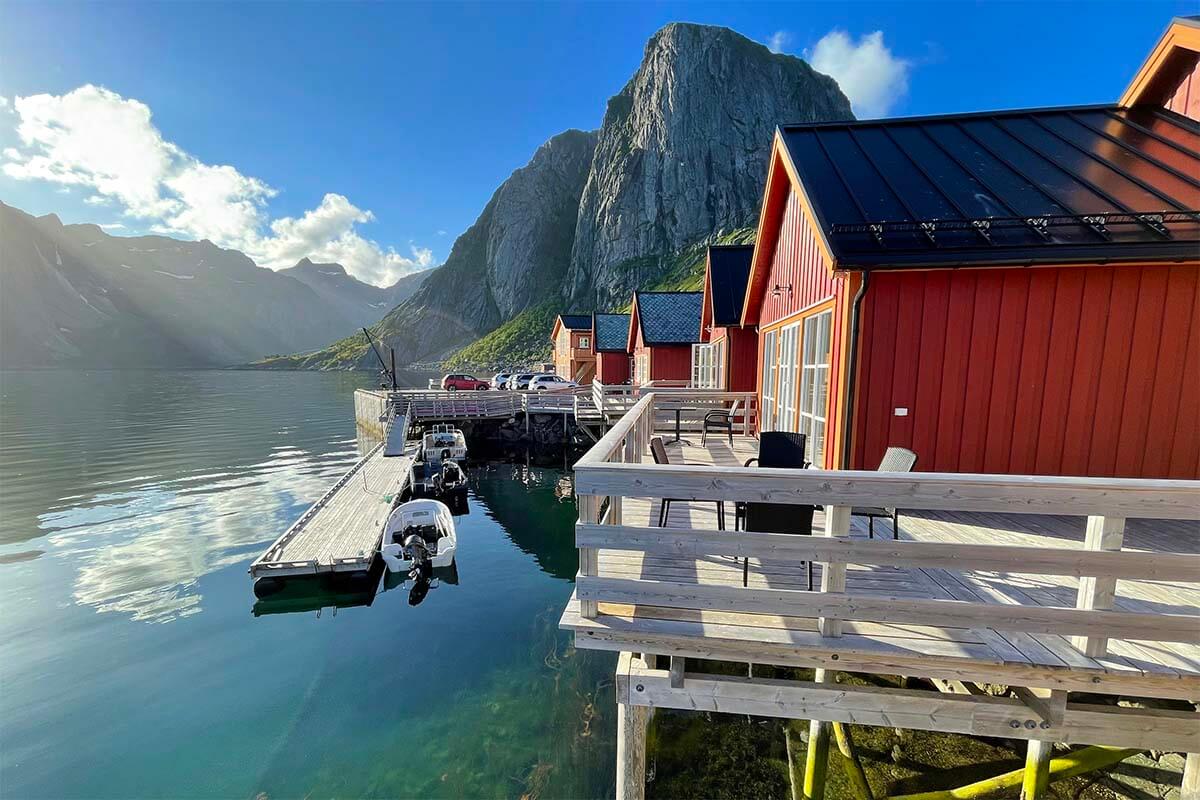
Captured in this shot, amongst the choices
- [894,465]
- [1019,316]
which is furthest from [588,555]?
[1019,316]

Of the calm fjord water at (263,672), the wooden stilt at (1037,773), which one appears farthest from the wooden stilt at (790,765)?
the calm fjord water at (263,672)

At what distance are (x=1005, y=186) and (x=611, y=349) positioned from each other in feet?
86.5

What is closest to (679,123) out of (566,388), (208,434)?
(566,388)

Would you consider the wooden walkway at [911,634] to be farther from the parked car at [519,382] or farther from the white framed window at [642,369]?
the parked car at [519,382]

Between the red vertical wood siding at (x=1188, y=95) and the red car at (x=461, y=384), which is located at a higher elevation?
the red vertical wood siding at (x=1188, y=95)

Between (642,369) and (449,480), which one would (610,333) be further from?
(449,480)

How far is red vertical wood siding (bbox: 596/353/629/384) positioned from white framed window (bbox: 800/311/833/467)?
2454cm

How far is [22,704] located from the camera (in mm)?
7688

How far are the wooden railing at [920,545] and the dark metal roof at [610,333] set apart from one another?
2932cm

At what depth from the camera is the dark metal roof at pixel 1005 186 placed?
549 centimetres

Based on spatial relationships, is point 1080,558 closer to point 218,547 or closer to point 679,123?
point 218,547

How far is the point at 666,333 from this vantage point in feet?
78.0

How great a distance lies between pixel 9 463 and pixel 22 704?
27.8m

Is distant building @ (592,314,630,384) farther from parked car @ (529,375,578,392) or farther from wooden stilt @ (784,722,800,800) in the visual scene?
wooden stilt @ (784,722,800,800)
